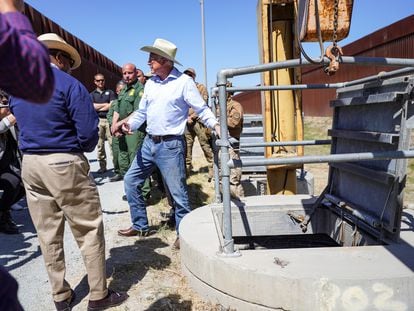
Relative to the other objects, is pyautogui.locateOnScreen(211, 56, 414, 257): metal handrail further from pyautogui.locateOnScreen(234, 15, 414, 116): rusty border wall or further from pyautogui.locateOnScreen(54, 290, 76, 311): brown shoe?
pyautogui.locateOnScreen(234, 15, 414, 116): rusty border wall

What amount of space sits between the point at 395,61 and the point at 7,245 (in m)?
4.18

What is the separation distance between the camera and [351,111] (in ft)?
12.1

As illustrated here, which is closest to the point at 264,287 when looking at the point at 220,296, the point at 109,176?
the point at 220,296

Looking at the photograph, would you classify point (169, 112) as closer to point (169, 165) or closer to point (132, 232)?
point (169, 165)

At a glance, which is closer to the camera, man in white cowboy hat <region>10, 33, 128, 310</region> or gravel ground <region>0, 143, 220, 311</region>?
man in white cowboy hat <region>10, 33, 128, 310</region>

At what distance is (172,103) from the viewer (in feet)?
13.1

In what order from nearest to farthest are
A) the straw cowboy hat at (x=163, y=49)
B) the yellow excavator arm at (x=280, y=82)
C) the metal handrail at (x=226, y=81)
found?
the metal handrail at (x=226, y=81) < the straw cowboy hat at (x=163, y=49) < the yellow excavator arm at (x=280, y=82)

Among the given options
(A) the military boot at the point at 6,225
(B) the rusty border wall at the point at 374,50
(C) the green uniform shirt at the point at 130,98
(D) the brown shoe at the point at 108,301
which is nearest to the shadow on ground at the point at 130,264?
(D) the brown shoe at the point at 108,301

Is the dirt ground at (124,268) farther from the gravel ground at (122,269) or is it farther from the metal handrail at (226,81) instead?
the metal handrail at (226,81)

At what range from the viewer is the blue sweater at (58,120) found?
8.78 ft

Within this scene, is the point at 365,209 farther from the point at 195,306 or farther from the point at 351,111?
the point at 195,306

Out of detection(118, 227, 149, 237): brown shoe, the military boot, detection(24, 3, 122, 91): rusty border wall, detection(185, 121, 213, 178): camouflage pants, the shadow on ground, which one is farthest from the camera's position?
detection(24, 3, 122, 91): rusty border wall

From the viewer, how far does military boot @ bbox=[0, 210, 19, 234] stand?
482 centimetres

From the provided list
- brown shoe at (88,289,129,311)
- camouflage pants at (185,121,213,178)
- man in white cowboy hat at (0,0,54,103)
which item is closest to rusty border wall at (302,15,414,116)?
camouflage pants at (185,121,213,178)
